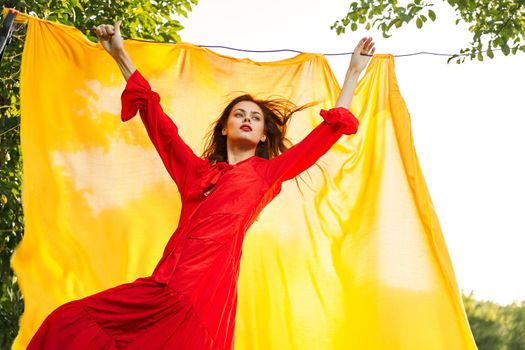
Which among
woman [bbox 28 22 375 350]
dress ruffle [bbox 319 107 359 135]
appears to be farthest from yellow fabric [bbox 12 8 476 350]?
dress ruffle [bbox 319 107 359 135]

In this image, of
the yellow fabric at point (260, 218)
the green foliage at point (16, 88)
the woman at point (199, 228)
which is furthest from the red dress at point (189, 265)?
the green foliage at point (16, 88)

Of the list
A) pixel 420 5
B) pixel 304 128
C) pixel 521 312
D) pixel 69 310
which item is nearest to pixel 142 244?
pixel 304 128

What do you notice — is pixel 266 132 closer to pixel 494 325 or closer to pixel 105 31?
pixel 105 31

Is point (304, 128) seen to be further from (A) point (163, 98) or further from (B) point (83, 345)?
(B) point (83, 345)

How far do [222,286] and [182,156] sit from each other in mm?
767

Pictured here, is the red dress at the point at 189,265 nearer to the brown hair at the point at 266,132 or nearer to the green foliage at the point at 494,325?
the brown hair at the point at 266,132

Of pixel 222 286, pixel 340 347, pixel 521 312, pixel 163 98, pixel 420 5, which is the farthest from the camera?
pixel 521 312

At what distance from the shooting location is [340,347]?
4293 millimetres

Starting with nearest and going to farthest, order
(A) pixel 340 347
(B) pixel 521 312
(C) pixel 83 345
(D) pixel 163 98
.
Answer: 1. (C) pixel 83 345
2. (A) pixel 340 347
3. (D) pixel 163 98
4. (B) pixel 521 312

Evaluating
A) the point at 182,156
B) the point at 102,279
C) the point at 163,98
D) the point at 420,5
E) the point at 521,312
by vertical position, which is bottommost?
the point at 521,312

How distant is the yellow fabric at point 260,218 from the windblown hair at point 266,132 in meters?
0.25

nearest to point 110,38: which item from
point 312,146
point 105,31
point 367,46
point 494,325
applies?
point 105,31

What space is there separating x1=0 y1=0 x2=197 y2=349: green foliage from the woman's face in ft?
8.77

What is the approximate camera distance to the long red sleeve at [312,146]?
12.2 feet
